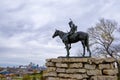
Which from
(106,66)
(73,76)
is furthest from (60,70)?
(106,66)

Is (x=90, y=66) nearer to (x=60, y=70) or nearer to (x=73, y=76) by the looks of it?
(x=73, y=76)

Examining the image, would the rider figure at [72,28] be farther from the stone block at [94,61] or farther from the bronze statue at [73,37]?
the stone block at [94,61]

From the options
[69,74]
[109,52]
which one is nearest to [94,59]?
[69,74]

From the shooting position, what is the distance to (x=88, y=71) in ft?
31.7

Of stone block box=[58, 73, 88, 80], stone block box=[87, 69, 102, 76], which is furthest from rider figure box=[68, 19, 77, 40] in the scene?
stone block box=[87, 69, 102, 76]

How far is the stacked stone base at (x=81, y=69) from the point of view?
9384mm

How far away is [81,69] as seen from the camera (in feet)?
32.1

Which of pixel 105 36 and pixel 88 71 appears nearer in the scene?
pixel 88 71

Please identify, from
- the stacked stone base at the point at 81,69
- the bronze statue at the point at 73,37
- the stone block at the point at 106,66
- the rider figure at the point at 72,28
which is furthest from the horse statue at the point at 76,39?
the stone block at the point at 106,66

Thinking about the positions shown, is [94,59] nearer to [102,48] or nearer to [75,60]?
[75,60]

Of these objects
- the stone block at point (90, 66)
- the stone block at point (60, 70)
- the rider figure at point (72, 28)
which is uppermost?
the rider figure at point (72, 28)

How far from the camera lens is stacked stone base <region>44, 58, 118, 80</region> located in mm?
9384

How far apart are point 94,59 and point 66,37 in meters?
1.45

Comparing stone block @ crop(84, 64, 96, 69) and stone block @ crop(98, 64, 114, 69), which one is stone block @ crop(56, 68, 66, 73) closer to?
stone block @ crop(84, 64, 96, 69)
